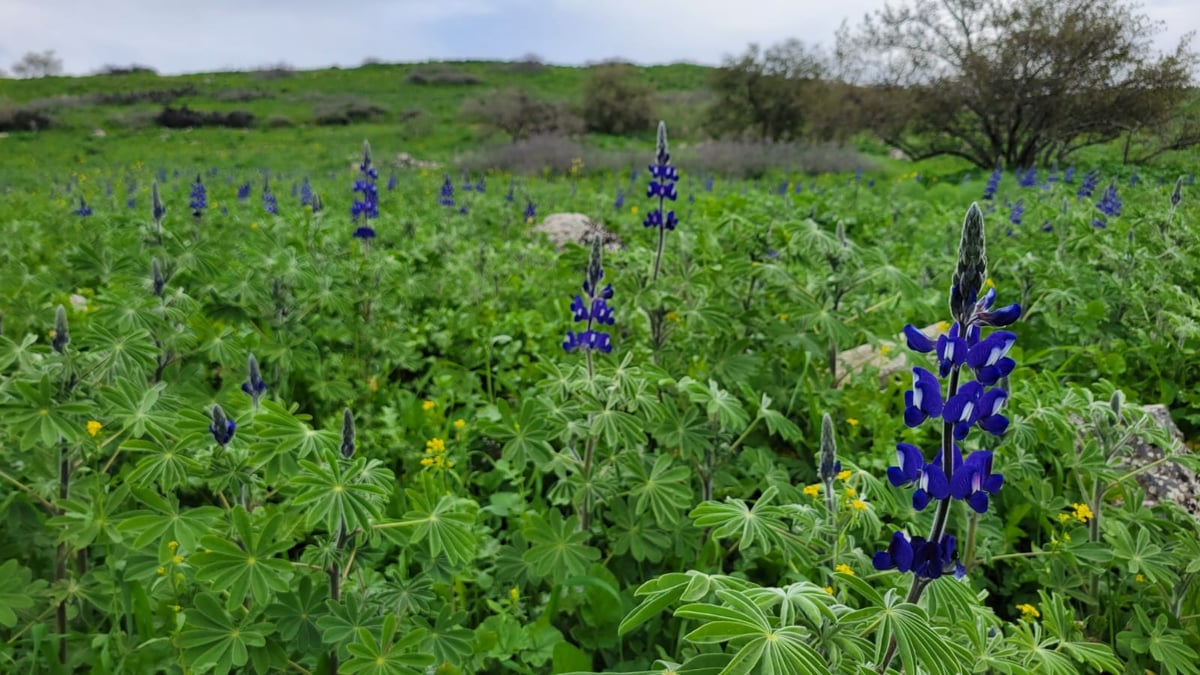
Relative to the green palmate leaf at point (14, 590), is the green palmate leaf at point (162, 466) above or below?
above

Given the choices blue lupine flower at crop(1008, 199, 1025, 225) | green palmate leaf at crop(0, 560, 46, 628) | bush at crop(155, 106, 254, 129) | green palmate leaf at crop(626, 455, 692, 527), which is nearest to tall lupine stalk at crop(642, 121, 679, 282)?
green palmate leaf at crop(626, 455, 692, 527)

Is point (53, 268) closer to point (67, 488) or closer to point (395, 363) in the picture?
point (395, 363)

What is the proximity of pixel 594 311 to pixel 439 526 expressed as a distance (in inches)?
45.4

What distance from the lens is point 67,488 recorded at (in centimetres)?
208

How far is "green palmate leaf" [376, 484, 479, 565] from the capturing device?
1.81 meters

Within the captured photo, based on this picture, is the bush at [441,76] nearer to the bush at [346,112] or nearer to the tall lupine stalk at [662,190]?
the bush at [346,112]

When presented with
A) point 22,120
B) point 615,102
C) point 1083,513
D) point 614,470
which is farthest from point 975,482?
point 22,120

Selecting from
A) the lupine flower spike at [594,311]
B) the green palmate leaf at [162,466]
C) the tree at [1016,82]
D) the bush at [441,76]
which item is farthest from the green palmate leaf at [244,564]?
the bush at [441,76]

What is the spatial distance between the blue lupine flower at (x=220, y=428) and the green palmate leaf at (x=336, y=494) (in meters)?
0.29

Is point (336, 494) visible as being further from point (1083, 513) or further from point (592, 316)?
point (1083, 513)

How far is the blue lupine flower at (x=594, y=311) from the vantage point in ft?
8.66

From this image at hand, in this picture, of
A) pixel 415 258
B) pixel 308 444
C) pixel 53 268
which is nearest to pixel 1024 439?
pixel 308 444

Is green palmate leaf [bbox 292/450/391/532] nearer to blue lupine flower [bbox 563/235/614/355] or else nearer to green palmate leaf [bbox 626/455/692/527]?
green palmate leaf [bbox 626/455/692/527]

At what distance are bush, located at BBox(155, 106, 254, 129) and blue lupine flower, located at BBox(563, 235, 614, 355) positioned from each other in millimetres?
34475
